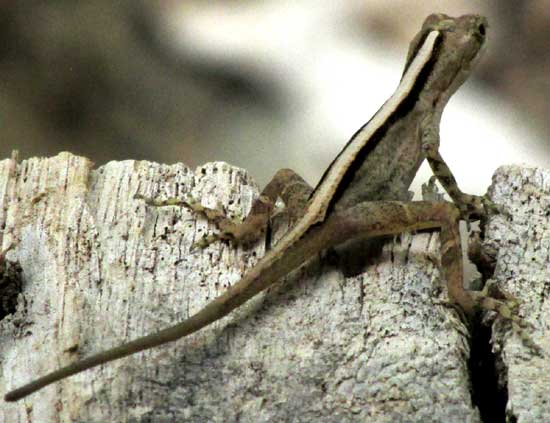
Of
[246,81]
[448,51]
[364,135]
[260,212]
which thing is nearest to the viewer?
[260,212]

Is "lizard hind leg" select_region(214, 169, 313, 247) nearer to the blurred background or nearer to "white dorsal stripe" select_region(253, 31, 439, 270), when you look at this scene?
"white dorsal stripe" select_region(253, 31, 439, 270)

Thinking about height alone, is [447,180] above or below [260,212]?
above

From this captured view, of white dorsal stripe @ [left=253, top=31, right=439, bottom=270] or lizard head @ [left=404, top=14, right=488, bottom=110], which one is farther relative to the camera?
lizard head @ [left=404, top=14, right=488, bottom=110]

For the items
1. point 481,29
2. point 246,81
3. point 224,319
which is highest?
point 246,81

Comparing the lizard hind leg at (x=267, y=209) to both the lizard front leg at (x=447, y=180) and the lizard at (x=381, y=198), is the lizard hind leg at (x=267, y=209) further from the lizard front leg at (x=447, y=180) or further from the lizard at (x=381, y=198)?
the lizard front leg at (x=447, y=180)

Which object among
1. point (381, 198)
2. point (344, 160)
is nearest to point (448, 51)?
point (381, 198)

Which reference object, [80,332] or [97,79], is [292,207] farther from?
[97,79]

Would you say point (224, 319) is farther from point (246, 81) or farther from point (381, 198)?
point (246, 81)

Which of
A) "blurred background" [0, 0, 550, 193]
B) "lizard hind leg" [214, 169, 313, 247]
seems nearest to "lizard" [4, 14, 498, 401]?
"lizard hind leg" [214, 169, 313, 247]
